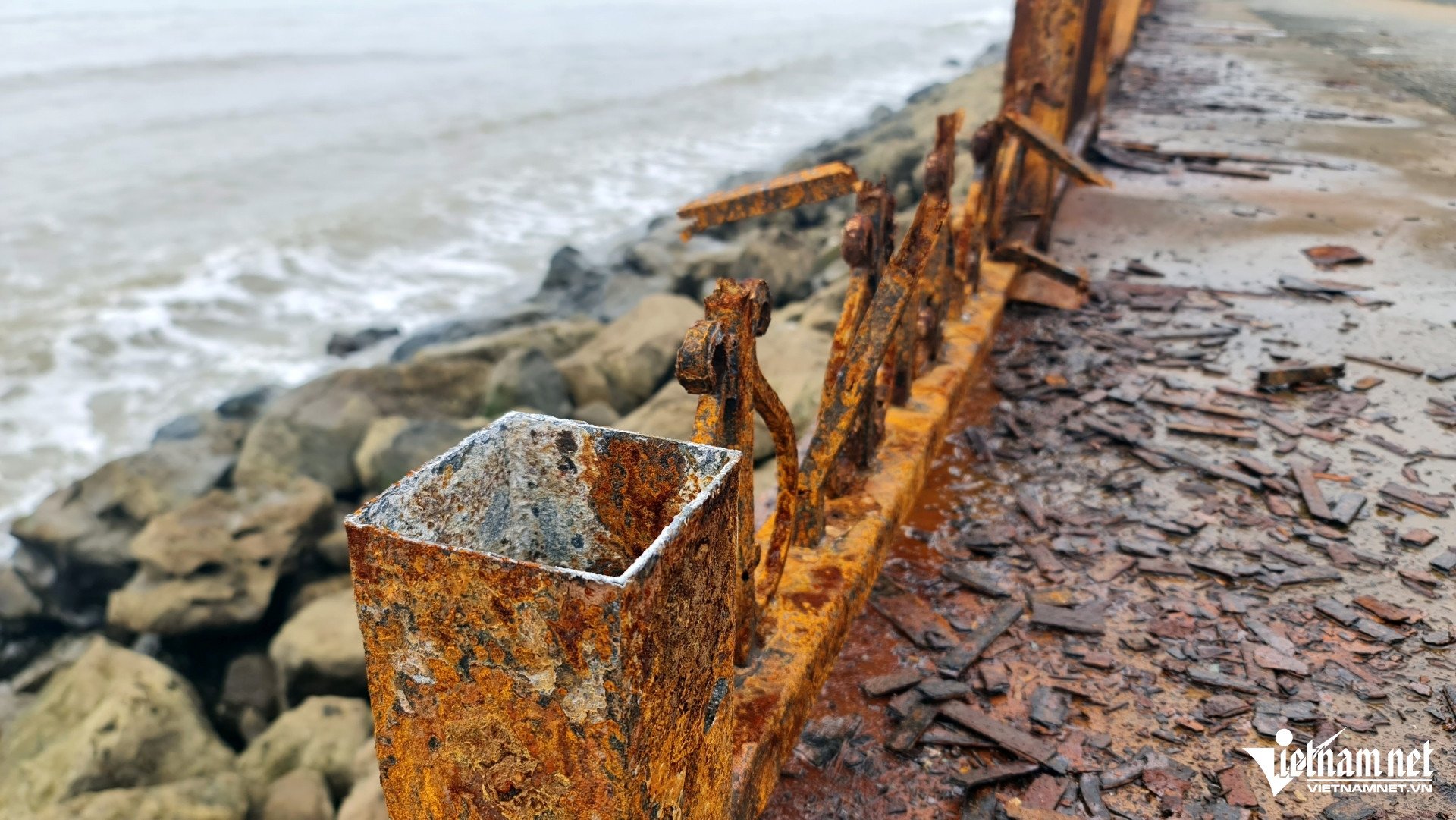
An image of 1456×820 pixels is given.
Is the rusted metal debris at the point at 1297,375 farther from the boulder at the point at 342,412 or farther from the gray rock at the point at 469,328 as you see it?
the gray rock at the point at 469,328

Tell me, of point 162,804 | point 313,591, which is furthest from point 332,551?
point 162,804

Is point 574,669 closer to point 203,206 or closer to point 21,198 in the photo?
point 203,206

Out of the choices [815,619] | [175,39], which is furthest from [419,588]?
[175,39]

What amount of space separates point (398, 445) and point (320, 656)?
1.71 m

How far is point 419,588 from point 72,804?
378cm

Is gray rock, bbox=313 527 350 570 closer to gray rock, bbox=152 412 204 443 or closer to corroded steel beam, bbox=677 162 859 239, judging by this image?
gray rock, bbox=152 412 204 443

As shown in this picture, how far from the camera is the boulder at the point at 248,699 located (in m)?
5.05

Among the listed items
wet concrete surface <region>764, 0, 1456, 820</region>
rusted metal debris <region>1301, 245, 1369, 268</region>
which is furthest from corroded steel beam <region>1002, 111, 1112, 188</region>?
rusted metal debris <region>1301, 245, 1369, 268</region>

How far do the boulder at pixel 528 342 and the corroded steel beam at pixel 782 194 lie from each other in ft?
16.9

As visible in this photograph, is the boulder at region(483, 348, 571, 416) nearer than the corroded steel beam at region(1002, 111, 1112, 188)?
No

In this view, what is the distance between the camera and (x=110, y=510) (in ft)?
21.0

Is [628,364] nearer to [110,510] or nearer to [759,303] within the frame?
[110,510]

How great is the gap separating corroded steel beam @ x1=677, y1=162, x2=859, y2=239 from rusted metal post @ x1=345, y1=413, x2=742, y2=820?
46.9 inches

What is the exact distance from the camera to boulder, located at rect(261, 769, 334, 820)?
13.7 ft
